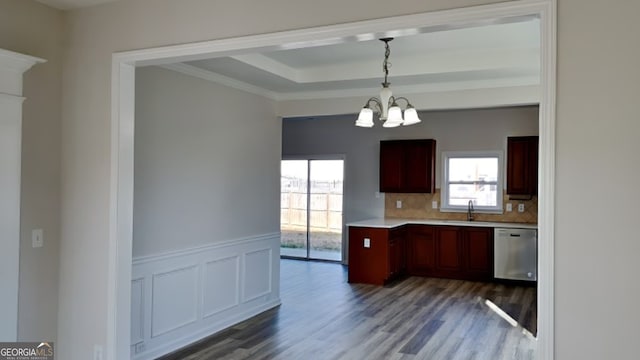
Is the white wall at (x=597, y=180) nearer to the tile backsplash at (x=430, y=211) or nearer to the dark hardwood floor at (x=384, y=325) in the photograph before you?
the dark hardwood floor at (x=384, y=325)

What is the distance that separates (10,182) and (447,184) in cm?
662

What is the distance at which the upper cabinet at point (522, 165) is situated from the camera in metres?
7.43

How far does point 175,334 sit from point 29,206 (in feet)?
5.99

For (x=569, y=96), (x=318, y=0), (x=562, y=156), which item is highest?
(x=318, y=0)

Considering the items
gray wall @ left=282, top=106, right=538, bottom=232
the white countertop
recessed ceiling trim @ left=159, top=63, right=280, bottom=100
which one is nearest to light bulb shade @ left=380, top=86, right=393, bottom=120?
recessed ceiling trim @ left=159, top=63, right=280, bottom=100

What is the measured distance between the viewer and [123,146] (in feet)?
10.6

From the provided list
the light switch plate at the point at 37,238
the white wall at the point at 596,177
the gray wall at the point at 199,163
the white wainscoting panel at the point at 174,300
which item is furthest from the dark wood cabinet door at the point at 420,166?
the light switch plate at the point at 37,238

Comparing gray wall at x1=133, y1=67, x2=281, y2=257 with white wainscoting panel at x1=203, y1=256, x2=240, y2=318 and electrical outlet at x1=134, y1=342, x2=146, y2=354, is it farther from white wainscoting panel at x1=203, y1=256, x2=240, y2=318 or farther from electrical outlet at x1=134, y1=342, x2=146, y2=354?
electrical outlet at x1=134, y1=342, x2=146, y2=354

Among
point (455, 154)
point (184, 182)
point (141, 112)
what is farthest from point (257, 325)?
point (455, 154)

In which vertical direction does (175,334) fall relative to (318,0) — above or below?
below

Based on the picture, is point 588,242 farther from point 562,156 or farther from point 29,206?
point 29,206

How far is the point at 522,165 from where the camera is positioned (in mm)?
7504

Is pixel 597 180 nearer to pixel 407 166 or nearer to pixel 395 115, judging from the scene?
pixel 395 115

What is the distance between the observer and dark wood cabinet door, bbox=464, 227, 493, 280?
7.49m
